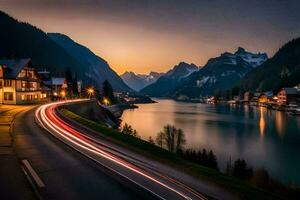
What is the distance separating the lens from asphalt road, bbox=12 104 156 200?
13094 mm

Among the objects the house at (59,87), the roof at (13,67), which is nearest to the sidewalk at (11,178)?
the roof at (13,67)

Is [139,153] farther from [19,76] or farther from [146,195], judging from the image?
[19,76]

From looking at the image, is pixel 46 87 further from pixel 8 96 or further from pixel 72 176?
pixel 72 176

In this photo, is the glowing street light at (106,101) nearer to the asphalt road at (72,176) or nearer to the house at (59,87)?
the house at (59,87)

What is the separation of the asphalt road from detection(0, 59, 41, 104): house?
196 ft

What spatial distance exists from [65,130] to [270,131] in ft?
259

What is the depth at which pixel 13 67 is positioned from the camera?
82312 millimetres

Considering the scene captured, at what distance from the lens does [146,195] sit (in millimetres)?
13062

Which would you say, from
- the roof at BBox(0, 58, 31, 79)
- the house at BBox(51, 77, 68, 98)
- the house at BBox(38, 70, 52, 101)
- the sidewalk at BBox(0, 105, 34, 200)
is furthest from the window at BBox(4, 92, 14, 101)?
the sidewalk at BBox(0, 105, 34, 200)

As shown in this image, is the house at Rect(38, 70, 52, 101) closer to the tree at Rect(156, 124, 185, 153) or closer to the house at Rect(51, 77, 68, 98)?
the house at Rect(51, 77, 68, 98)

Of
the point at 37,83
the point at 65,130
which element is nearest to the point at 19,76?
the point at 37,83

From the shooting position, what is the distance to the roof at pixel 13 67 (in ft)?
259

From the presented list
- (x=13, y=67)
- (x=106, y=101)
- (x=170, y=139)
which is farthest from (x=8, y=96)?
(x=106, y=101)

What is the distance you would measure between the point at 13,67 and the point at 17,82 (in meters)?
5.89
